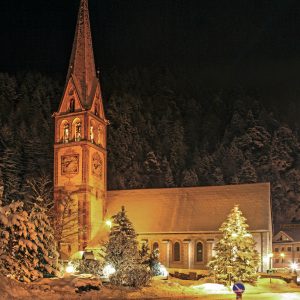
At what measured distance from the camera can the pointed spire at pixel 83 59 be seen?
200 feet

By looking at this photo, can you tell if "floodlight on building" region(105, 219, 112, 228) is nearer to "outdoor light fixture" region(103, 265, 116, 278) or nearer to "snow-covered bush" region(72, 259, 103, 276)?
"snow-covered bush" region(72, 259, 103, 276)

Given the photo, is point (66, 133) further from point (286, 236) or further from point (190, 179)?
point (286, 236)

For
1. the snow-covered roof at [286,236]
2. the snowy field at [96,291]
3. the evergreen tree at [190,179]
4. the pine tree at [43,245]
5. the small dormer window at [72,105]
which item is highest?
the small dormer window at [72,105]

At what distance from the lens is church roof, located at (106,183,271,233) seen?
57406 mm

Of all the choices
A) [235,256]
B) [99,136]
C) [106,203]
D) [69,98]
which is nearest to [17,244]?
[235,256]

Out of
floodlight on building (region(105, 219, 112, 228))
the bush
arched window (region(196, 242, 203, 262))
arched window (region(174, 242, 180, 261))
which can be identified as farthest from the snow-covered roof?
the bush

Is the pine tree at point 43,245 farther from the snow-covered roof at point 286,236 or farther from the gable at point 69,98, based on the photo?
the snow-covered roof at point 286,236

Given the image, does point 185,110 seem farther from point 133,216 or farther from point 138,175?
point 133,216

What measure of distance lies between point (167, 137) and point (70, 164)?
6655 centimetres

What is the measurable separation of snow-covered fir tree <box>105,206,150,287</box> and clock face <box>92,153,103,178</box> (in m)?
13.8

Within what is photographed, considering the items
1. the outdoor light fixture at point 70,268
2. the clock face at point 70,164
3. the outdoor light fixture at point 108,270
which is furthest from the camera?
the clock face at point 70,164

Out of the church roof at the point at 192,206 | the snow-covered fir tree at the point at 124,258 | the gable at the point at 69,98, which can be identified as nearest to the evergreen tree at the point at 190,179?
the church roof at the point at 192,206

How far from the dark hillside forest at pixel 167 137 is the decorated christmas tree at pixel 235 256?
41.2m

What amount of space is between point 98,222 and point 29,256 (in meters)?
29.4
